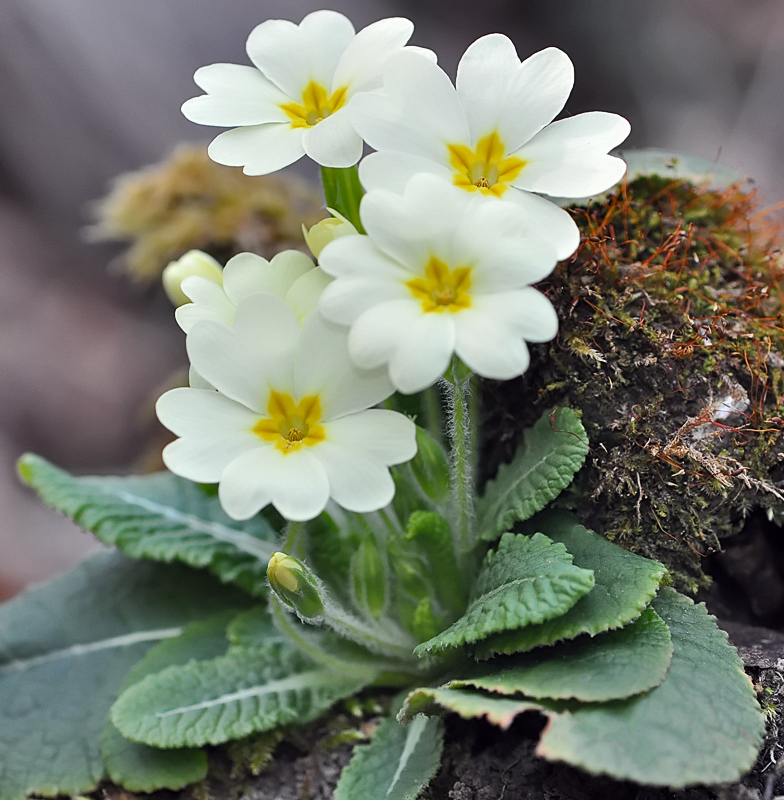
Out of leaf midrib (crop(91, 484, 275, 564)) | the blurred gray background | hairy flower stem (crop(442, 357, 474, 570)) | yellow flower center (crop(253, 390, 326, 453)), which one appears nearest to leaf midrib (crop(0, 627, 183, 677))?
leaf midrib (crop(91, 484, 275, 564))

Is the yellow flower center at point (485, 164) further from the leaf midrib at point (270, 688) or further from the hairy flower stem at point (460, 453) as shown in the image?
the leaf midrib at point (270, 688)

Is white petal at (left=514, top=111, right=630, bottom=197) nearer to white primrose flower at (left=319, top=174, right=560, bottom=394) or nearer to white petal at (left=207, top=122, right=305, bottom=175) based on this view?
white primrose flower at (left=319, top=174, right=560, bottom=394)

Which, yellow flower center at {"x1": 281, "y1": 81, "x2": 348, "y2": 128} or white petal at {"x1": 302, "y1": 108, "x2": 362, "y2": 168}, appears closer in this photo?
white petal at {"x1": 302, "y1": 108, "x2": 362, "y2": 168}

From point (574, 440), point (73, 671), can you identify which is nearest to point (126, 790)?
point (73, 671)

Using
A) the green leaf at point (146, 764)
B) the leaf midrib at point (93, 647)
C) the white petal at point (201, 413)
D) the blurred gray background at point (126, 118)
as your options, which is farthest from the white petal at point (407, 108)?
the blurred gray background at point (126, 118)

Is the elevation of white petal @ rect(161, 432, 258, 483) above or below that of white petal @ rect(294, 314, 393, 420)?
below

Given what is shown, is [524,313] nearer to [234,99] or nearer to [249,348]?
[249,348]
